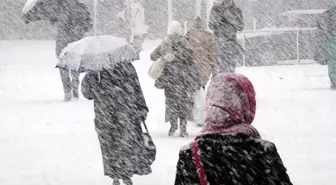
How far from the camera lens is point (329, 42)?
13.5 metres

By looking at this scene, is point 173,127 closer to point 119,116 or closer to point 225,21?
point 225,21

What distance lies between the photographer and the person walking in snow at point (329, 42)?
1325 centimetres

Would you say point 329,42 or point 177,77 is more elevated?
point 177,77

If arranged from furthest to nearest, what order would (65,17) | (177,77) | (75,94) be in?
(75,94), (65,17), (177,77)

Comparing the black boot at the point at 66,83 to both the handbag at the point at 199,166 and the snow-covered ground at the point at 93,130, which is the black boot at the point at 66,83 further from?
the handbag at the point at 199,166

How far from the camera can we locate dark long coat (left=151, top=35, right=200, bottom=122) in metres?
9.02

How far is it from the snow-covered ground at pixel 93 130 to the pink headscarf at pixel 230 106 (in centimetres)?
380

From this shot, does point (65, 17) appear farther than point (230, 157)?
Yes

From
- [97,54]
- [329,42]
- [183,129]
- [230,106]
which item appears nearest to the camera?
[230,106]

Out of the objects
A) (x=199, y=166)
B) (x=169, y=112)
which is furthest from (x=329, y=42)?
(x=199, y=166)

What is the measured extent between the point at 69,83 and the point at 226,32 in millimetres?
2843

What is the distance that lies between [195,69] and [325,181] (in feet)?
9.57

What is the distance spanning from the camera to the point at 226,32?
11273mm

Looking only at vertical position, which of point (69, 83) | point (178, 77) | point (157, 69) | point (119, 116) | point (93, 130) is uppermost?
point (119, 116)
